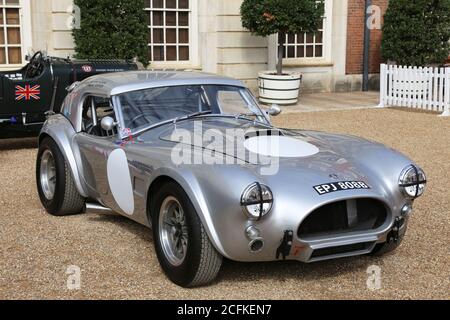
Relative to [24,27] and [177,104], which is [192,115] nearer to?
[177,104]

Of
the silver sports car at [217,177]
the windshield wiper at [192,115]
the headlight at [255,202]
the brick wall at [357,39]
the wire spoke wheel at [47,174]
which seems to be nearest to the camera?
the headlight at [255,202]

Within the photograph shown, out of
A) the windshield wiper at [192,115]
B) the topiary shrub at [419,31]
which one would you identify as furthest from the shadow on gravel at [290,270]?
the topiary shrub at [419,31]

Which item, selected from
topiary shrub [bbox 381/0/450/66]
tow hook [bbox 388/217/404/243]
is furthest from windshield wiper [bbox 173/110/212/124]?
topiary shrub [bbox 381/0/450/66]

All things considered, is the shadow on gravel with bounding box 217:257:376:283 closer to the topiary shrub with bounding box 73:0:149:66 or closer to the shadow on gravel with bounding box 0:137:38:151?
the shadow on gravel with bounding box 0:137:38:151

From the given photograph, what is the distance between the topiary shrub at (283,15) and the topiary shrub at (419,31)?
97.6 inches

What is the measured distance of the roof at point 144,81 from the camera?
520cm

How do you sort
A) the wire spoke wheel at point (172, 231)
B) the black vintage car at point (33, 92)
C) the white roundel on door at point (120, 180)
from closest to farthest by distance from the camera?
the wire spoke wheel at point (172, 231), the white roundel on door at point (120, 180), the black vintage car at point (33, 92)

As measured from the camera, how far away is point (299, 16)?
14.1 m

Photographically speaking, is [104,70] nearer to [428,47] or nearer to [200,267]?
[200,267]

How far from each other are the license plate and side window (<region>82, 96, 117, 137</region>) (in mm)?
1907

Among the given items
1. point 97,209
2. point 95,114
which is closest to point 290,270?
point 97,209

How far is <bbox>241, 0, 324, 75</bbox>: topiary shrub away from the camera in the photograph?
1404 cm

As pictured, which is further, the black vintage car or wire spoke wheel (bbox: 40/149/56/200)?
the black vintage car

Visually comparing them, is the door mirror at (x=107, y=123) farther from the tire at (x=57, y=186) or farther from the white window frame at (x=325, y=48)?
the white window frame at (x=325, y=48)
